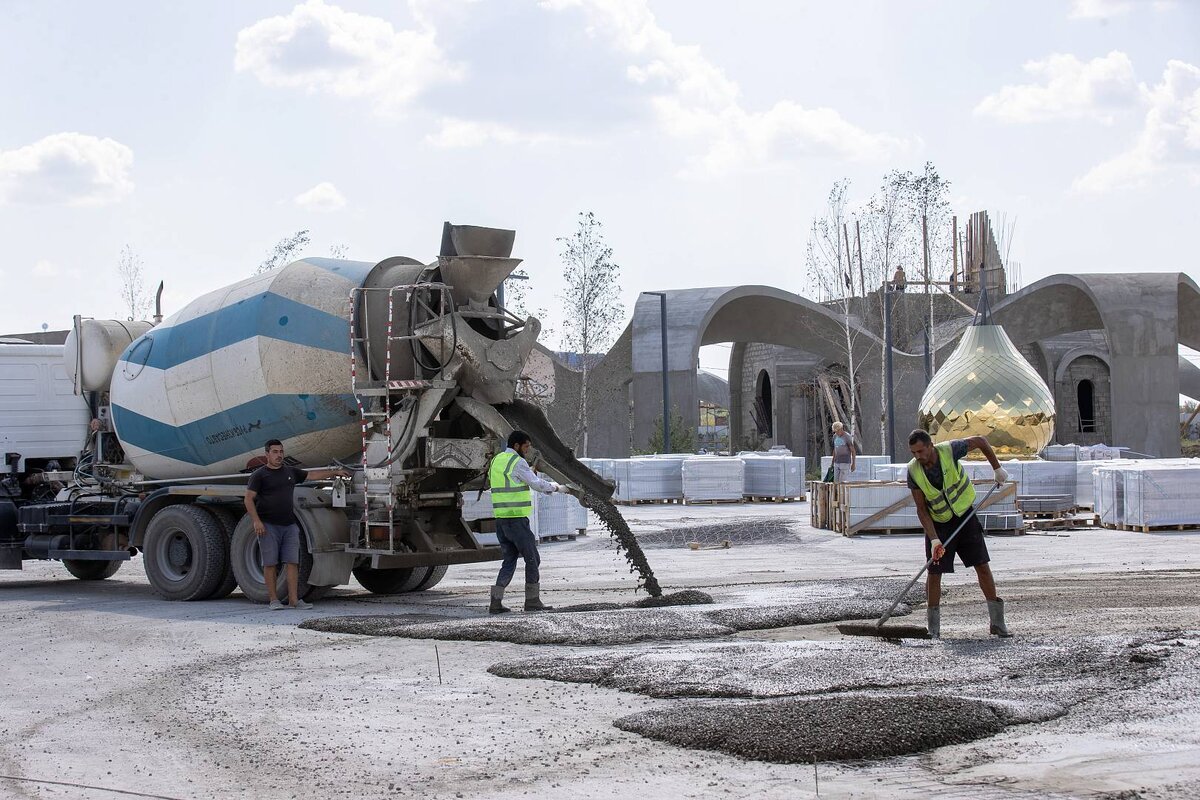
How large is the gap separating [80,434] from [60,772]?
11.6 meters

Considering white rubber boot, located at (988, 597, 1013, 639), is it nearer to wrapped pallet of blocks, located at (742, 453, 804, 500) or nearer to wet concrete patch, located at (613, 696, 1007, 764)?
wet concrete patch, located at (613, 696, 1007, 764)

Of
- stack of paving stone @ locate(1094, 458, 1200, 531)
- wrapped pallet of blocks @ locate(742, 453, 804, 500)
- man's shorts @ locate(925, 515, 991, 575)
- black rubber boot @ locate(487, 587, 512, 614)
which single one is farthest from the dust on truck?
wrapped pallet of blocks @ locate(742, 453, 804, 500)

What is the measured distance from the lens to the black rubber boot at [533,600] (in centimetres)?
1270

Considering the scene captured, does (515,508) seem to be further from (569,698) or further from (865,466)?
(865,466)

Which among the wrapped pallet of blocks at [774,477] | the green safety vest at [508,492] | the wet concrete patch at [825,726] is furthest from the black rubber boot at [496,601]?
the wrapped pallet of blocks at [774,477]

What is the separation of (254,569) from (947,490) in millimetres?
7459

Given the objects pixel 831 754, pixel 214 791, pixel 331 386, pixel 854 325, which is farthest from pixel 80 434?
pixel 854 325

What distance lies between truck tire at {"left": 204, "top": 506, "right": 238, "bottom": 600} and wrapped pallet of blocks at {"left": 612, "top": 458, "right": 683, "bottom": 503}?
16035 millimetres

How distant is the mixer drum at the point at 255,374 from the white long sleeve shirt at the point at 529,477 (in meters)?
2.35

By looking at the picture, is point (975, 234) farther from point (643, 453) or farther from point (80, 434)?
point (80, 434)

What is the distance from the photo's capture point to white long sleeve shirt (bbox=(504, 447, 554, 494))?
12547 millimetres

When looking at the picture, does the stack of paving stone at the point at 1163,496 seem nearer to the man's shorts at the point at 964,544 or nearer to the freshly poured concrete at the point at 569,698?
the freshly poured concrete at the point at 569,698

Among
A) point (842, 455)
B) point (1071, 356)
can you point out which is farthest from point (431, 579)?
point (1071, 356)

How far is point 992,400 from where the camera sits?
96.8 feet
